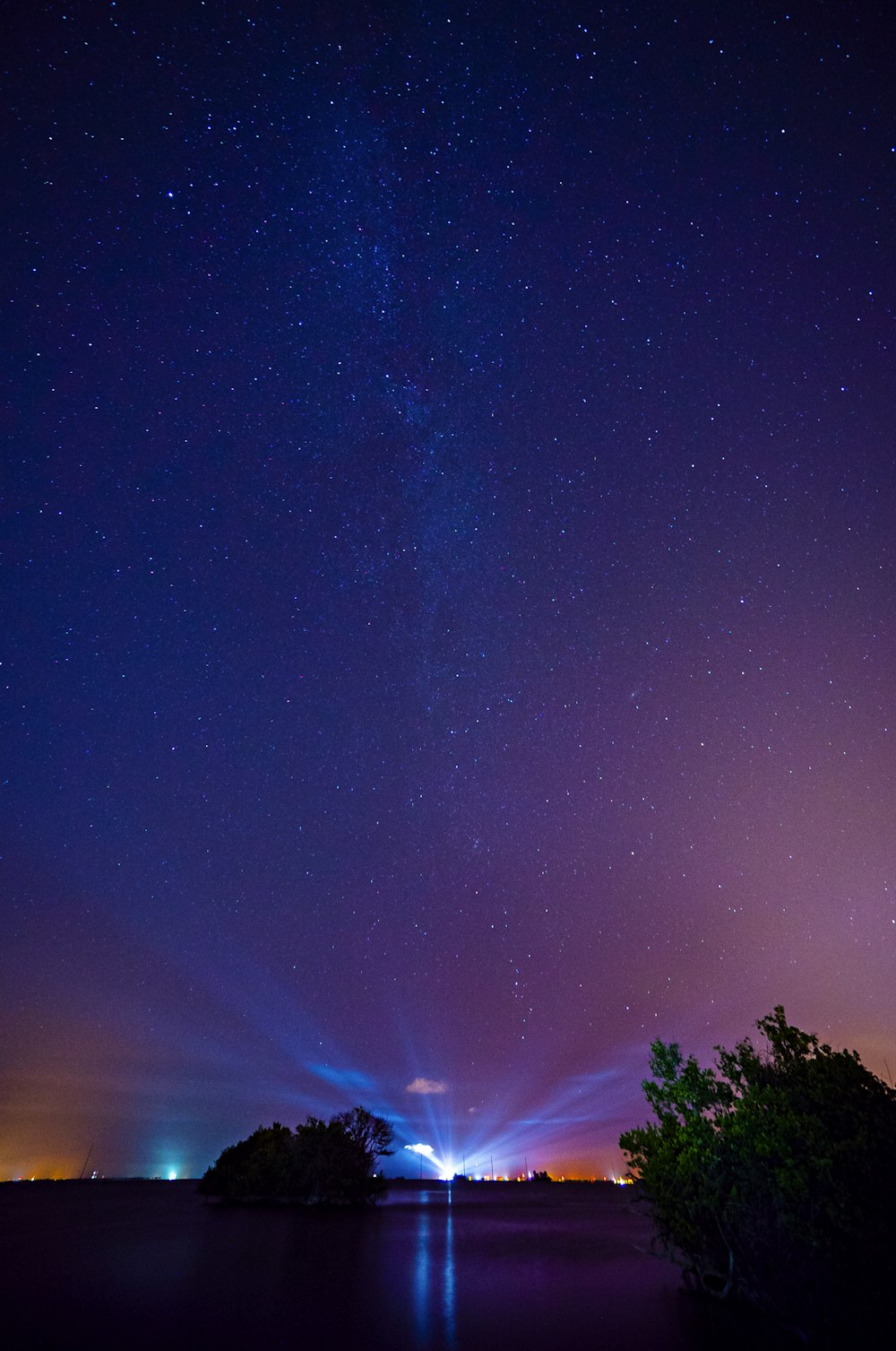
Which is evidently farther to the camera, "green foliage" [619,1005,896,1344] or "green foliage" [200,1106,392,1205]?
"green foliage" [200,1106,392,1205]

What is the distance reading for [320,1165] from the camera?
72000 mm

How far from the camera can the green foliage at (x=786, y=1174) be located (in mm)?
14844

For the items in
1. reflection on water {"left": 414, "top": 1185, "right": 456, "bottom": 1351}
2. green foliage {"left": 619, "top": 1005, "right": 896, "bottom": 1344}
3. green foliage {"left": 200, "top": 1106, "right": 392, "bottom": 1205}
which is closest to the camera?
green foliage {"left": 619, "top": 1005, "right": 896, "bottom": 1344}

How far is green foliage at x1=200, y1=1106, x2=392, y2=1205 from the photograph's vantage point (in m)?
72.6

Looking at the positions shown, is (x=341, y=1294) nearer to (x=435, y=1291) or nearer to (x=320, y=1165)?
(x=435, y=1291)

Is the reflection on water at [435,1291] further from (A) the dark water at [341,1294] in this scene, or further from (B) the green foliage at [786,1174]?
(B) the green foliage at [786,1174]

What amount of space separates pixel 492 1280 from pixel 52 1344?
22.8m

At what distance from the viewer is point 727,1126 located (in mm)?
18406

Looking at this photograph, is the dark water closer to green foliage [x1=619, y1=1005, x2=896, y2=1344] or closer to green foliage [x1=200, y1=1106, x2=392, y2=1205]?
green foliage [x1=619, y1=1005, x2=896, y2=1344]

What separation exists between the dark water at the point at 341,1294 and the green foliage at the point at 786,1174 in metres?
3.06

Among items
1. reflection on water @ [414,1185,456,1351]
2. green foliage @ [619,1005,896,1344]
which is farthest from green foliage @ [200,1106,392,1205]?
green foliage @ [619,1005,896,1344]

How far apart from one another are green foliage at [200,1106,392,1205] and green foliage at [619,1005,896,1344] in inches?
2575

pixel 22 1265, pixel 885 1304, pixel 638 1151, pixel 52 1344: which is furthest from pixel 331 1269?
pixel 885 1304

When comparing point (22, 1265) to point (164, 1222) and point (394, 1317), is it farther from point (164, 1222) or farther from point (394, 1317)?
point (164, 1222)
